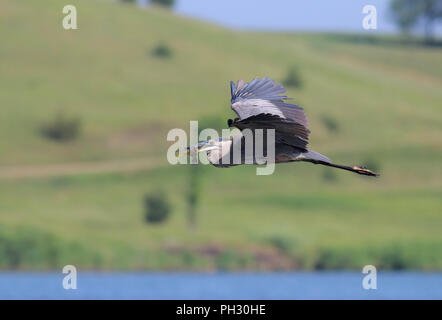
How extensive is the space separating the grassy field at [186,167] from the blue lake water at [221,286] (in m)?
1.63

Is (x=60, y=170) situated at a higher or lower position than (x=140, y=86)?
lower

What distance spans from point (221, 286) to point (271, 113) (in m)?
28.8

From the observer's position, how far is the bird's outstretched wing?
10.8 meters

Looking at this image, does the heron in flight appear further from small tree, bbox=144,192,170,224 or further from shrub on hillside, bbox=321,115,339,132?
shrub on hillside, bbox=321,115,339,132

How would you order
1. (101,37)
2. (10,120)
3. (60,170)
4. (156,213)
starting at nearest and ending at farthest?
(156,213)
(60,170)
(10,120)
(101,37)

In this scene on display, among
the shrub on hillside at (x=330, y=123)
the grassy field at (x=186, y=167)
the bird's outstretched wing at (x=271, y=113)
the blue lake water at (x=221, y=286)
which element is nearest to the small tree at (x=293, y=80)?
the grassy field at (x=186, y=167)

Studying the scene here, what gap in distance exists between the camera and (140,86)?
86188 mm

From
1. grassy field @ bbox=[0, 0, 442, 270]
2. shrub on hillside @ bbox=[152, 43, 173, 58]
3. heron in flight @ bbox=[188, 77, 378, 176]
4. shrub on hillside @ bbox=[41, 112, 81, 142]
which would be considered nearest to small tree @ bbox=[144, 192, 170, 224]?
grassy field @ bbox=[0, 0, 442, 270]

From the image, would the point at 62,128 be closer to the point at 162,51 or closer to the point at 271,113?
the point at 162,51

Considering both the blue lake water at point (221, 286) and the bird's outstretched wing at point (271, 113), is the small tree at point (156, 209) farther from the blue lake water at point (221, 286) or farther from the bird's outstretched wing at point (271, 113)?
the bird's outstretched wing at point (271, 113)

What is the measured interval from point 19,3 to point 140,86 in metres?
17.4

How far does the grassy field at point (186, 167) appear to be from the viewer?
155 feet

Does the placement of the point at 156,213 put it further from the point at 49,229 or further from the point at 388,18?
the point at 388,18

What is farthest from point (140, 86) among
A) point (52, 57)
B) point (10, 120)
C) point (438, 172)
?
point (438, 172)
